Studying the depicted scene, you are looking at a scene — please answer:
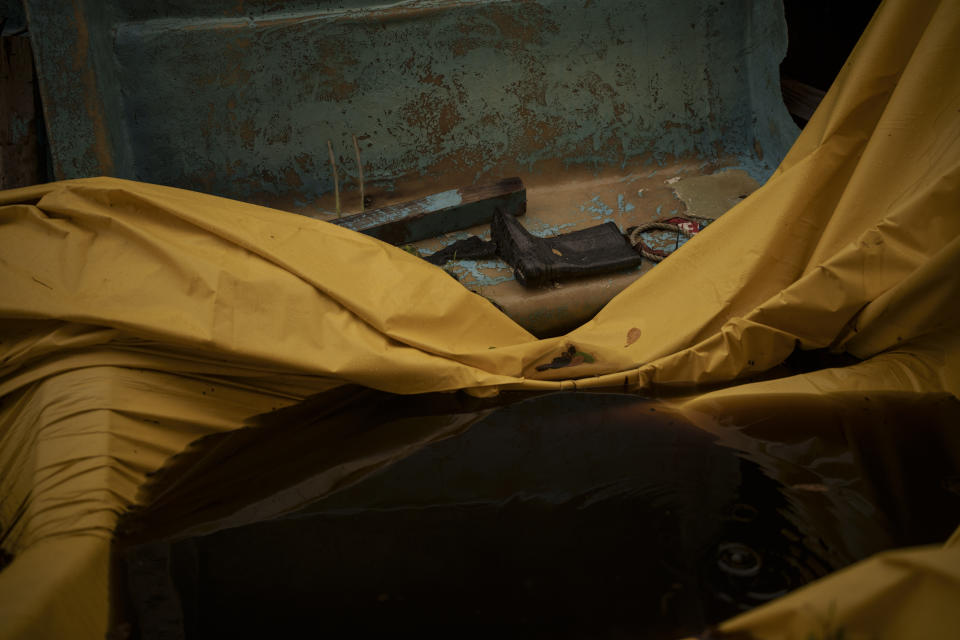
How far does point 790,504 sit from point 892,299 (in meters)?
0.57

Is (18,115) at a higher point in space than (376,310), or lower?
higher

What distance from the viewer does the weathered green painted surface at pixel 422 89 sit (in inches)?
110

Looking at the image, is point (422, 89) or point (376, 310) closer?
point (376, 310)

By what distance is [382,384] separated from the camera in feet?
5.68

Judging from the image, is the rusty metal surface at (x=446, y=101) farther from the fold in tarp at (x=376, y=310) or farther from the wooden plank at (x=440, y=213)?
the fold in tarp at (x=376, y=310)

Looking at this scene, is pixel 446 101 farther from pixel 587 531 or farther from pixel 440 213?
pixel 587 531

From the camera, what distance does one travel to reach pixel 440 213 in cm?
278

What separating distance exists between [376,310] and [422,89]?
5.24ft

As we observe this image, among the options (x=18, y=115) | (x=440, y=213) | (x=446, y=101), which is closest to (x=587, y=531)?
(x=440, y=213)

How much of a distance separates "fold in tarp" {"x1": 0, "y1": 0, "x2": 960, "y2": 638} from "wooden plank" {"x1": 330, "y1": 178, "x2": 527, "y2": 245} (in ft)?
2.55

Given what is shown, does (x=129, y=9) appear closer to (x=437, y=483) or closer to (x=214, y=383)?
(x=214, y=383)

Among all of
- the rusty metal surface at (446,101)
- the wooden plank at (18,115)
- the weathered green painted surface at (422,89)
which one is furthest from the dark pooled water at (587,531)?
the wooden plank at (18,115)

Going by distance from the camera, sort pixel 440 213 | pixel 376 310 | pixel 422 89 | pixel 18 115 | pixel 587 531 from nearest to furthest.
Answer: pixel 587 531 → pixel 376 310 → pixel 18 115 → pixel 440 213 → pixel 422 89

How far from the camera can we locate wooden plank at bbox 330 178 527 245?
8.93 feet
